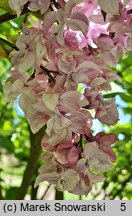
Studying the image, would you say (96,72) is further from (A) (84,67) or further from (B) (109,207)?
(B) (109,207)

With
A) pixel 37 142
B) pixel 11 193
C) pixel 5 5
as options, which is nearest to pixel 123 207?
pixel 5 5

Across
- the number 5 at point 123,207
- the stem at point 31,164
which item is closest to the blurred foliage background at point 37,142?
the stem at point 31,164

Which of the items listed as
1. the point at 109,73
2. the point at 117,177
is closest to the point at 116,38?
the point at 109,73

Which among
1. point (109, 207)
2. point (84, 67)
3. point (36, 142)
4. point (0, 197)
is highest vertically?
point (84, 67)

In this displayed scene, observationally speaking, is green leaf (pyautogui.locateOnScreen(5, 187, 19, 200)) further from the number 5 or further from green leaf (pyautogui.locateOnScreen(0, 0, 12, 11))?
green leaf (pyautogui.locateOnScreen(0, 0, 12, 11))

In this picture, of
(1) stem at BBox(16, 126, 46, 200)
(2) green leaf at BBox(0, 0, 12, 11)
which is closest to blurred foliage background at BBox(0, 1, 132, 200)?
(1) stem at BBox(16, 126, 46, 200)

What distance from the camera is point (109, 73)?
73 centimetres

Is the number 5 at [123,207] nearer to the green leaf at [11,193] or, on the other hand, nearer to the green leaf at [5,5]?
the green leaf at [5,5]

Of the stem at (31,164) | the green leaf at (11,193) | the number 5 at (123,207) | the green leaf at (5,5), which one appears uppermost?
the green leaf at (5,5)

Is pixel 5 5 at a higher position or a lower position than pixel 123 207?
higher

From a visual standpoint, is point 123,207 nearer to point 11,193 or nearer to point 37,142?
point 37,142

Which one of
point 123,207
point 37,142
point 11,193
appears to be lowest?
point 11,193

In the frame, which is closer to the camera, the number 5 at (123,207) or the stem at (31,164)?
the number 5 at (123,207)

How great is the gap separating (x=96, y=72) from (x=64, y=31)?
0.06 meters
